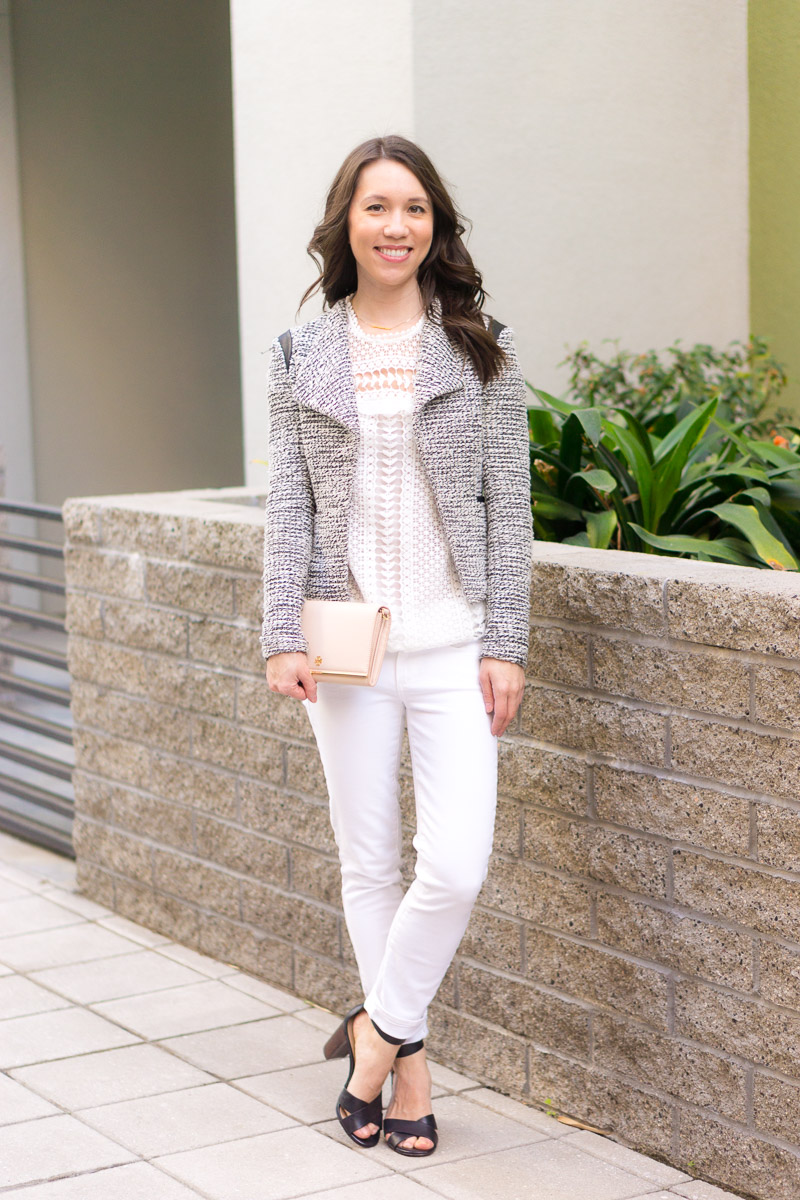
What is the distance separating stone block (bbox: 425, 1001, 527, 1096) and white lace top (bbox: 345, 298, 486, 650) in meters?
1.10

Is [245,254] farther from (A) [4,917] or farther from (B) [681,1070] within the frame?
(B) [681,1070]

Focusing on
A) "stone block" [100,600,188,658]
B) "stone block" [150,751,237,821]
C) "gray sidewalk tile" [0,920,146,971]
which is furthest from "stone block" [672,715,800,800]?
"gray sidewalk tile" [0,920,146,971]

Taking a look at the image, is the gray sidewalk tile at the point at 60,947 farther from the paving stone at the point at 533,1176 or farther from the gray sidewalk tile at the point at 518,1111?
the paving stone at the point at 533,1176

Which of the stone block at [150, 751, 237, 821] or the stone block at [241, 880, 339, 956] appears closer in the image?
the stone block at [241, 880, 339, 956]

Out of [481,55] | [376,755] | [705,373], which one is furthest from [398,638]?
[705,373]

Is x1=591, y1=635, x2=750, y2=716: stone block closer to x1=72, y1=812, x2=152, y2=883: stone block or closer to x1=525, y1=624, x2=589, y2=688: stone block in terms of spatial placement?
x1=525, y1=624, x2=589, y2=688: stone block

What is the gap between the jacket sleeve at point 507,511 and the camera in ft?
9.96

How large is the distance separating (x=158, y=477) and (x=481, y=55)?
528 centimetres

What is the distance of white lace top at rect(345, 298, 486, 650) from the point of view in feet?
9.97

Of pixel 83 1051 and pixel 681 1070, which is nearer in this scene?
pixel 681 1070

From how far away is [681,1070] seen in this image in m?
3.15

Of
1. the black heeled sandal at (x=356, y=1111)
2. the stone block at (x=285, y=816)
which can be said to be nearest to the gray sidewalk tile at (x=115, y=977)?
the stone block at (x=285, y=816)

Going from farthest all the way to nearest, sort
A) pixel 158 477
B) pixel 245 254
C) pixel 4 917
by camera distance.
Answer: pixel 158 477, pixel 245 254, pixel 4 917

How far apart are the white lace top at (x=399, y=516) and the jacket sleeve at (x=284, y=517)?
115mm
